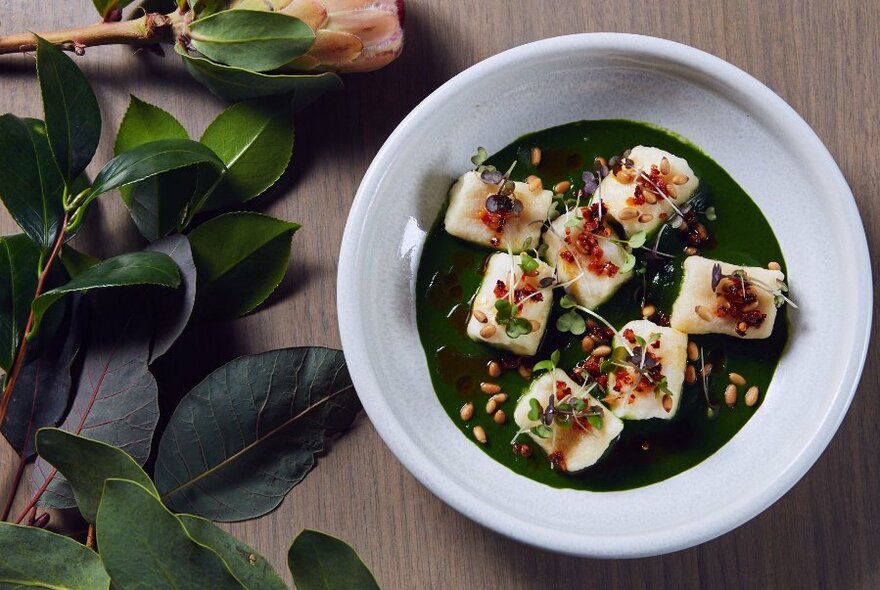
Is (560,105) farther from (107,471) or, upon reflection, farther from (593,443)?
(107,471)

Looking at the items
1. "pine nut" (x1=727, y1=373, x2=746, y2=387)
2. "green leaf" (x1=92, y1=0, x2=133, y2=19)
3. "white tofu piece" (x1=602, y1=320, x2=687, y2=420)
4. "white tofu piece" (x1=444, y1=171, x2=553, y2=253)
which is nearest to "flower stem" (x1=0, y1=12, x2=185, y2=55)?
"green leaf" (x1=92, y1=0, x2=133, y2=19)

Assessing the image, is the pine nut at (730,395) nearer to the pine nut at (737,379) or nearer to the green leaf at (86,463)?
the pine nut at (737,379)

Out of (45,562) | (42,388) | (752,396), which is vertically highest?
(752,396)

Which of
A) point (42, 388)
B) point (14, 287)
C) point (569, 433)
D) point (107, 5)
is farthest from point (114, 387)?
point (569, 433)

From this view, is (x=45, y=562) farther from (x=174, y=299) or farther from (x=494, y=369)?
(x=494, y=369)

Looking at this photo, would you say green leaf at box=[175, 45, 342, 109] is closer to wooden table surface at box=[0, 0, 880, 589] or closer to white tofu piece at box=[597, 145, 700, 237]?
wooden table surface at box=[0, 0, 880, 589]

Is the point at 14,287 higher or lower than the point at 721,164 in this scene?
lower

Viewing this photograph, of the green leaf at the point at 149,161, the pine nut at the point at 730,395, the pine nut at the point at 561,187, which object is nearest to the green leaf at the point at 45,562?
the green leaf at the point at 149,161
